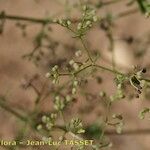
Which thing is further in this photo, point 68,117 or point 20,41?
point 20,41

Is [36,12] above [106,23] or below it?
above

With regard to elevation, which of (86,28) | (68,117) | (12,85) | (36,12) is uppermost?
(36,12)

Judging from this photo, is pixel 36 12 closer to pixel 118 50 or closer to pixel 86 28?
pixel 118 50

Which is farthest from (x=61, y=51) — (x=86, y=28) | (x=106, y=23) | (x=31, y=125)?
(x=86, y=28)

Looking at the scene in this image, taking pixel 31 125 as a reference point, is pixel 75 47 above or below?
above

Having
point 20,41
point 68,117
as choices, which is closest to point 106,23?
point 68,117

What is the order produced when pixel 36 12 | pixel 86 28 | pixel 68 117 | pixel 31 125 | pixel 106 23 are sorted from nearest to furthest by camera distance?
pixel 86 28, pixel 31 125, pixel 106 23, pixel 68 117, pixel 36 12

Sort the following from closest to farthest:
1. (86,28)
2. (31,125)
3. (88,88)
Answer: (86,28) → (31,125) → (88,88)

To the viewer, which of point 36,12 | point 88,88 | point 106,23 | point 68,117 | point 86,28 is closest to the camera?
point 86,28

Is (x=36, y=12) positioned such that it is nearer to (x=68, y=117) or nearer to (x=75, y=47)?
(x=75, y=47)
